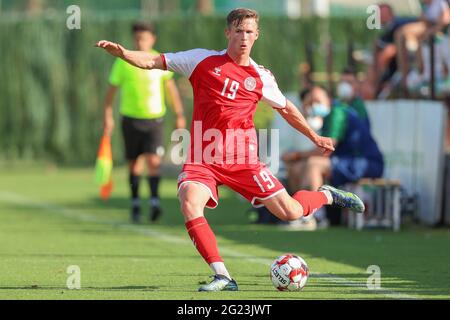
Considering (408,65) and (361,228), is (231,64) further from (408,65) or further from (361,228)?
(408,65)

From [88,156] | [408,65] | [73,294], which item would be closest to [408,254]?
[73,294]

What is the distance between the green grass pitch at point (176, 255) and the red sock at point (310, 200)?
A: 0.57 meters

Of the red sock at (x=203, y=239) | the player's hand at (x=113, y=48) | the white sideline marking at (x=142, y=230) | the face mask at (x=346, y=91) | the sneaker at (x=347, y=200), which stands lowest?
the white sideline marking at (x=142, y=230)

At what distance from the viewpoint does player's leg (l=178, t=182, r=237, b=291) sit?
9617 mm

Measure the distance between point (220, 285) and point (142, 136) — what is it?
8114 millimetres

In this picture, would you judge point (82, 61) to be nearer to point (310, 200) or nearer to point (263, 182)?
point (310, 200)

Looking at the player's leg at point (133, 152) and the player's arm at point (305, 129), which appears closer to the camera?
the player's arm at point (305, 129)

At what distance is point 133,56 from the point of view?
32.3 feet

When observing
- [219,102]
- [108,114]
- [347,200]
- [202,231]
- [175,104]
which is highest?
[219,102]

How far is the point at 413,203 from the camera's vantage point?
17.1 metres

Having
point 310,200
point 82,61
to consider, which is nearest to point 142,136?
Result: point 310,200

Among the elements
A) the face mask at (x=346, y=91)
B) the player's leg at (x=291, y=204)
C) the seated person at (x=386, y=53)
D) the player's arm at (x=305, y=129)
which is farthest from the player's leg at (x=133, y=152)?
the player's arm at (x=305, y=129)

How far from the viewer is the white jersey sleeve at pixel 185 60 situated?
1017cm

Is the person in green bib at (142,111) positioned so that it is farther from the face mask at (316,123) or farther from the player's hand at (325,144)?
the player's hand at (325,144)
